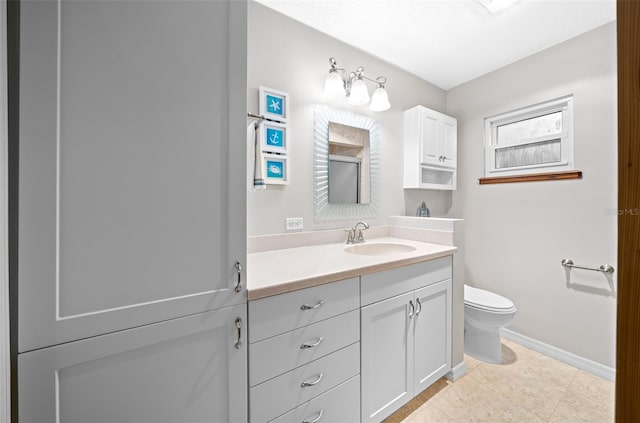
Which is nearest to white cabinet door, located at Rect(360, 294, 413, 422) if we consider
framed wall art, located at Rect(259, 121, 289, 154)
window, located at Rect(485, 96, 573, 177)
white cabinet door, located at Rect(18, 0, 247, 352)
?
white cabinet door, located at Rect(18, 0, 247, 352)

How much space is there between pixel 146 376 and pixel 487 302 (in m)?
2.25

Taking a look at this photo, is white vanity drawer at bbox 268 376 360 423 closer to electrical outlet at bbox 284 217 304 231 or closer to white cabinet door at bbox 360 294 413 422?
white cabinet door at bbox 360 294 413 422

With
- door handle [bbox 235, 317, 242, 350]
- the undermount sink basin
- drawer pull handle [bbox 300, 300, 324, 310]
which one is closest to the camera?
door handle [bbox 235, 317, 242, 350]

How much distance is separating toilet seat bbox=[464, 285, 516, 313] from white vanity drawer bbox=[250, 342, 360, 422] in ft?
4.15

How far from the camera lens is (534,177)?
2150mm

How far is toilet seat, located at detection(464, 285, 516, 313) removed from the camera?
1.89 meters

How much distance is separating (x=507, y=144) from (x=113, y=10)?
2836 millimetres

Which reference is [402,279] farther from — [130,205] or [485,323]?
[130,205]

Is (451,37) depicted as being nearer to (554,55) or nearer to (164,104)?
(554,55)

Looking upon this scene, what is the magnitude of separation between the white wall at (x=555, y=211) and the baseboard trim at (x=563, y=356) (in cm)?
4

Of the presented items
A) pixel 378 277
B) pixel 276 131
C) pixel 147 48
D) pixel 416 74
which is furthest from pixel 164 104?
pixel 416 74

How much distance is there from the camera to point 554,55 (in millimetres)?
2037

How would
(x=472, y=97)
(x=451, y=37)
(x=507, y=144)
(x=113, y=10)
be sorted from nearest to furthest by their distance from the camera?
1. (x=113, y=10)
2. (x=451, y=37)
3. (x=507, y=144)
4. (x=472, y=97)

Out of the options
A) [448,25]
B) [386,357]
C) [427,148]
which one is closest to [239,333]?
[386,357]
